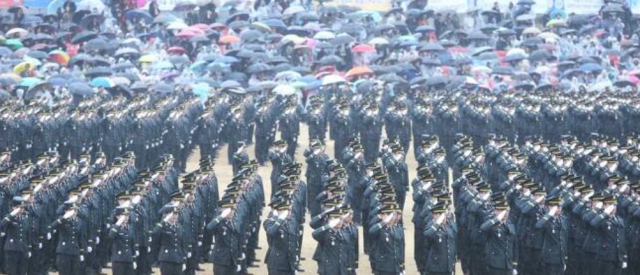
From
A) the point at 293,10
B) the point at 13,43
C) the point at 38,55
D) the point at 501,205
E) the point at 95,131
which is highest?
the point at 293,10

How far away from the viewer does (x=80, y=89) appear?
32750 millimetres

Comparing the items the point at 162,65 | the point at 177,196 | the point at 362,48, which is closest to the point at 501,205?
the point at 177,196

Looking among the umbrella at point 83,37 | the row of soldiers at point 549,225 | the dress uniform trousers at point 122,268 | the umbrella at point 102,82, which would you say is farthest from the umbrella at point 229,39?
the dress uniform trousers at point 122,268

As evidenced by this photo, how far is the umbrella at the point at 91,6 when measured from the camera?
4469cm

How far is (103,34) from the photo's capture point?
42469 millimetres

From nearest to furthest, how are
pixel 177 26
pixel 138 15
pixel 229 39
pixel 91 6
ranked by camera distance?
pixel 229 39
pixel 177 26
pixel 91 6
pixel 138 15

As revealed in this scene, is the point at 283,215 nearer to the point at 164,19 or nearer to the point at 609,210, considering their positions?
the point at 609,210

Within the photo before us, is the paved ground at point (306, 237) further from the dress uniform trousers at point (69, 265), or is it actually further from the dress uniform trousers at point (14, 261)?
the dress uniform trousers at point (14, 261)

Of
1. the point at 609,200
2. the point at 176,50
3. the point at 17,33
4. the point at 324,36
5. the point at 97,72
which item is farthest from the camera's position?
the point at 324,36

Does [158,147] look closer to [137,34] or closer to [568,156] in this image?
[568,156]

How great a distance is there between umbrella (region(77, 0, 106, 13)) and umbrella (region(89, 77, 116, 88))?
1103 cm

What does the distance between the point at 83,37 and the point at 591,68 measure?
1525 cm

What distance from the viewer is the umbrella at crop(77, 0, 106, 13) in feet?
147

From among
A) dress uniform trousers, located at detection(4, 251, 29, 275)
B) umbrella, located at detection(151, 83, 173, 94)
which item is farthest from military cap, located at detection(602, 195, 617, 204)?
umbrella, located at detection(151, 83, 173, 94)
